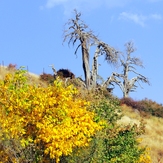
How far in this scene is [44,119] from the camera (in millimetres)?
16125

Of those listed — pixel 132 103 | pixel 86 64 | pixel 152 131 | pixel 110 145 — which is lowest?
pixel 110 145

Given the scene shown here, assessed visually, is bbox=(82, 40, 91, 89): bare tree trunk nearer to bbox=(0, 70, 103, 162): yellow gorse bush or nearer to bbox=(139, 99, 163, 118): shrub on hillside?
bbox=(139, 99, 163, 118): shrub on hillside

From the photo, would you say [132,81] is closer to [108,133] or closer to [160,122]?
[160,122]

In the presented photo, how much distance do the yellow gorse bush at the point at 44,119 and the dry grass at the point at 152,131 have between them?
936cm

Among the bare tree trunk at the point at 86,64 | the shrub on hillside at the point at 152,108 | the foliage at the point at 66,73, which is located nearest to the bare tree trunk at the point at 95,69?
the bare tree trunk at the point at 86,64

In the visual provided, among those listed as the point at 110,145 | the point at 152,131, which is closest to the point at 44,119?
the point at 110,145

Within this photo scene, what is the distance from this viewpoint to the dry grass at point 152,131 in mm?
30422

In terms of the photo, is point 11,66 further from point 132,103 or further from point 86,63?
point 132,103

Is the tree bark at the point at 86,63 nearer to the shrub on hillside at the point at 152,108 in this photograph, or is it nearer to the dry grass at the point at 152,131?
the dry grass at the point at 152,131

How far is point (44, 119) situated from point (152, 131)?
81.1 feet

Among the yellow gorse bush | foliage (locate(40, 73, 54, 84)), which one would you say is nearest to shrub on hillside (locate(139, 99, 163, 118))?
foliage (locate(40, 73, 54, 84))

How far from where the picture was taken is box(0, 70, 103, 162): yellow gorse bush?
1593 cm

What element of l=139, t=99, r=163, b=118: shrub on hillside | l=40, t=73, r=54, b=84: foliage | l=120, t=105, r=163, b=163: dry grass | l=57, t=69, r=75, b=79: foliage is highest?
l=57, t=69, r=75, b=79: foliage

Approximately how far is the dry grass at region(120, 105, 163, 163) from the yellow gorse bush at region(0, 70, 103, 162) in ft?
30.7
